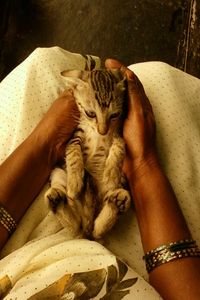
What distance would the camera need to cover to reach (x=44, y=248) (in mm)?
1264

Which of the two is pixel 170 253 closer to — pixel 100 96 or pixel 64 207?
pixel 64 207

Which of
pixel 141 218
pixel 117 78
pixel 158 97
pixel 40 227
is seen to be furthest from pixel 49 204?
pixel 158 97

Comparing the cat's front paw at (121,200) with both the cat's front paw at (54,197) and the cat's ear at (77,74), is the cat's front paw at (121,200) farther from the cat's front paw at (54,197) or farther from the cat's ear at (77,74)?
the cat's ear at (77,74)

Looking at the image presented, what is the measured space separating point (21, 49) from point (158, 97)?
122cm

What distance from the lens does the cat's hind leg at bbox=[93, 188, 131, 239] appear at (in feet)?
4.32

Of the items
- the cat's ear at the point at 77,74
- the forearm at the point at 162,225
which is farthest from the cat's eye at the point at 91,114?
the forearm at the point at 162,225

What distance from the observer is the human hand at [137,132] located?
1.45m

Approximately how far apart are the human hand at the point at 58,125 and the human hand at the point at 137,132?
0.56ft

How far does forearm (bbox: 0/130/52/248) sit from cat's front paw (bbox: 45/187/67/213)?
0.14 m

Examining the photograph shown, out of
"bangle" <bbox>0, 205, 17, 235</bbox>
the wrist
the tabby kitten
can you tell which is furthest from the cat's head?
"bangle" <bbox>0, 205, 17, 235</bbox>

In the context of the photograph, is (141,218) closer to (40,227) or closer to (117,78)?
(40,227)

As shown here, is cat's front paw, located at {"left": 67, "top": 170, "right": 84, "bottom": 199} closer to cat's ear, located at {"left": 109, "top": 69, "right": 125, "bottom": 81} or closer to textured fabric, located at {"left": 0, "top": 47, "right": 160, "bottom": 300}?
textured fabric, located at {"left": 0, "top": 47, "right": 160, "bottom": 300}

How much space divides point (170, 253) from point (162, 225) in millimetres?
88

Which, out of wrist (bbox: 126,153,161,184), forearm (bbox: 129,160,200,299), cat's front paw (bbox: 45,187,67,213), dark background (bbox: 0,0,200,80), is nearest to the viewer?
forearm (bbox: 129,160,200,299)
